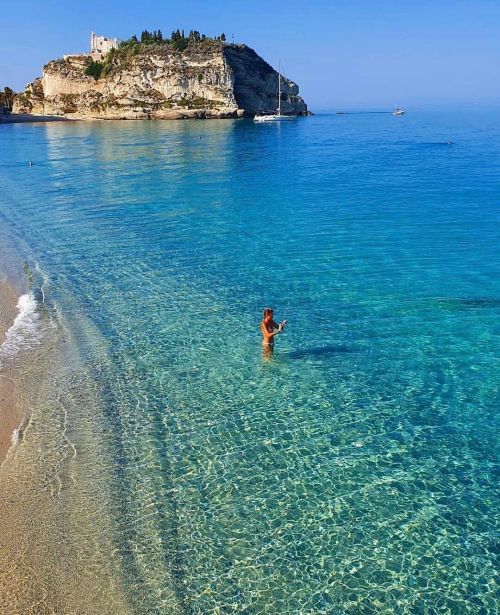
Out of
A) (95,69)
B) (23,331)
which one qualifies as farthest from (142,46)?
(23,331)

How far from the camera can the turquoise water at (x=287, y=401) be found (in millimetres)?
9555

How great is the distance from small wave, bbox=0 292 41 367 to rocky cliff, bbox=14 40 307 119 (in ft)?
458

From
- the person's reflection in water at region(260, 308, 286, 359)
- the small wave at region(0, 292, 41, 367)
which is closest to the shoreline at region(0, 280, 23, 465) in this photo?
the small wave at region(0, 292, 41, 367)

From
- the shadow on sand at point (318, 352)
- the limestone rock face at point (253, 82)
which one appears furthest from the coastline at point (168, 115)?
the shadow on sand at point (318, 352)

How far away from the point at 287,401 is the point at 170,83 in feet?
512

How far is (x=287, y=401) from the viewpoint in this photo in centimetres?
1459

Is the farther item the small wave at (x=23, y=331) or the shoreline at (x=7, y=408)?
the small wave at (x=23, y=331)

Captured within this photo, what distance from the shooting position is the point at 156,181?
51156mm

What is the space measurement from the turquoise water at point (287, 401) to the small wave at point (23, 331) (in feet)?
3.35

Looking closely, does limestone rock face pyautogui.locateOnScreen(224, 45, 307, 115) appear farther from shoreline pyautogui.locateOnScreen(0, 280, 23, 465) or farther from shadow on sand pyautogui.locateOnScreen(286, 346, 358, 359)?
shadow on sand pyautogui.locateOnScreen(286, 346, 358, 359)

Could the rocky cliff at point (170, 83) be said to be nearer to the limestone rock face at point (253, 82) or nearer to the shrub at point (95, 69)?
the limestone rock face at point (253, 82)

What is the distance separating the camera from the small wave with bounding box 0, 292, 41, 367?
1798 cm

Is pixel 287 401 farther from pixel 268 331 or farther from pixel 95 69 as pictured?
pixel 95 69

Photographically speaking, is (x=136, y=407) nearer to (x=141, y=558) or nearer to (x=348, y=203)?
(x=141, y=558)
